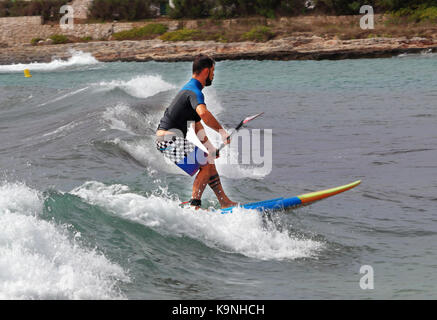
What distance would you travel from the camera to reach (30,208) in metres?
7.00

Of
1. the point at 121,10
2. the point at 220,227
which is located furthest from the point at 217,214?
the point at 121,10

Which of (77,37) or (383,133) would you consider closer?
(383,133)

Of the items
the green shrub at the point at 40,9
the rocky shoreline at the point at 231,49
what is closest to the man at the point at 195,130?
the rocky shoreline at the point at 231,49

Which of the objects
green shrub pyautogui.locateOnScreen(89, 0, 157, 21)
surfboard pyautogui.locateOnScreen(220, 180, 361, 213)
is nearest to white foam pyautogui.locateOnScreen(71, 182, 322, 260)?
surfboard pyautogui.locateOnScreen(220, 180, 361, 213)

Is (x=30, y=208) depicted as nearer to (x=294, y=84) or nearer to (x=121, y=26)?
(x=294, y=84)

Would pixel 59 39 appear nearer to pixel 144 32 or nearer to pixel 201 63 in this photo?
pixel 144 32

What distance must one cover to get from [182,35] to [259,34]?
653 centimetres

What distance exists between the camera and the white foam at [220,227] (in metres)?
7.29

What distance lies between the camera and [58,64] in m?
44.7

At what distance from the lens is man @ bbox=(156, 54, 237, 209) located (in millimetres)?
7570

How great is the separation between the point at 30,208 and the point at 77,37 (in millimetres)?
50506

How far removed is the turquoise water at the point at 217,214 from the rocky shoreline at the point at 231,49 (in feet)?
60.7

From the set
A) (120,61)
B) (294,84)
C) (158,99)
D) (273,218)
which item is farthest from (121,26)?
(273,218)

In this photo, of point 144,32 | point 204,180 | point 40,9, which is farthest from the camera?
point 40,9
